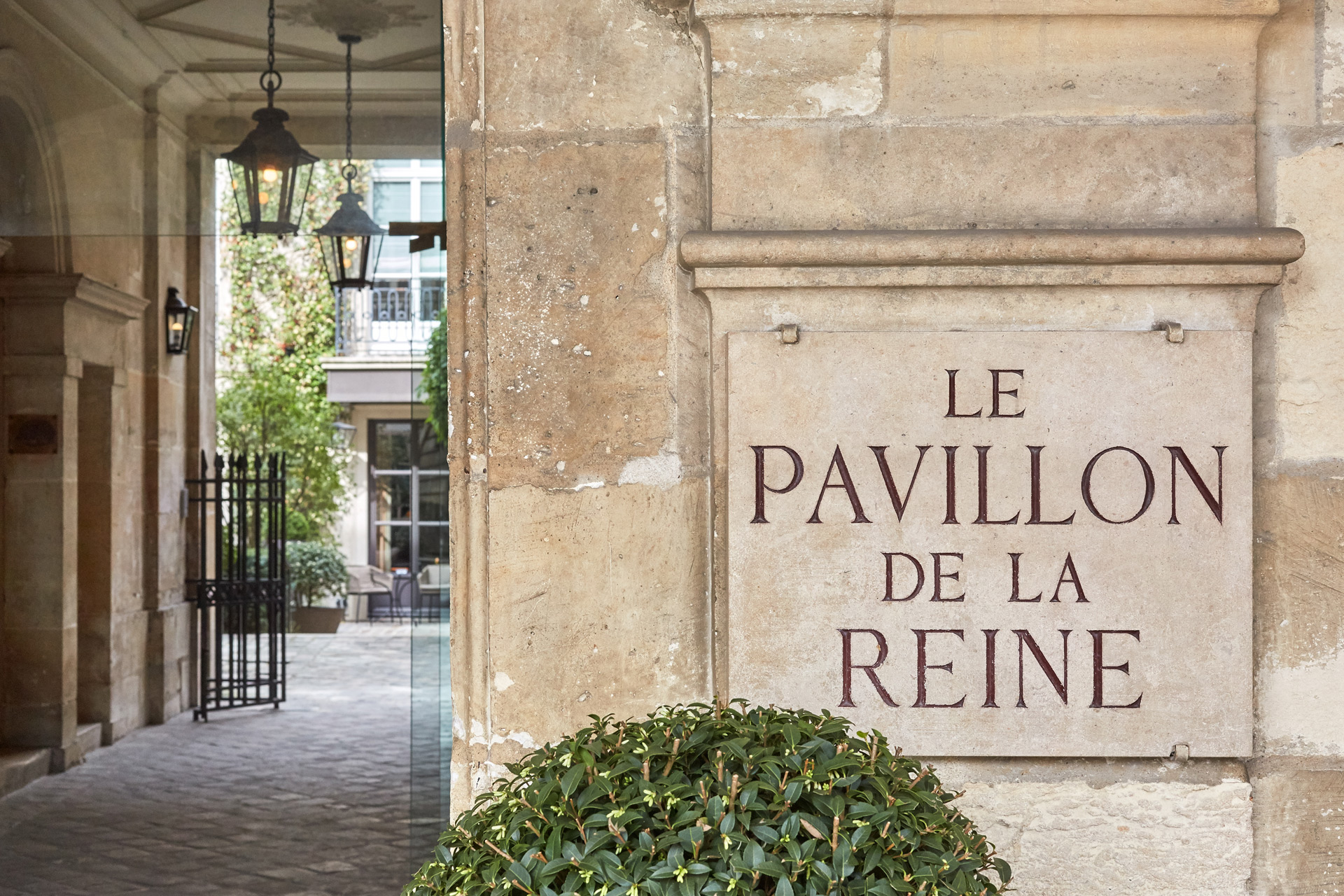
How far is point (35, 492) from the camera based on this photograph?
7.09m

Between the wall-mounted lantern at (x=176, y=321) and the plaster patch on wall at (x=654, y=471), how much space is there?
705cm

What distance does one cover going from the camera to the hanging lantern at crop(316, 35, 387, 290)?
565 cm

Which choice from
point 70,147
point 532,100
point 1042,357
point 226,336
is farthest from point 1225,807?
point 226,336

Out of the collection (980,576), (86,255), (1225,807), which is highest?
(86,255)

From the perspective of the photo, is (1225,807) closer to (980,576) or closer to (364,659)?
(980,576)

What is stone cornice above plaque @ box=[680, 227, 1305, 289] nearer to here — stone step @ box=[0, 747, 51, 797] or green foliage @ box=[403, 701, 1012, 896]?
green foliage @ box=[403, 701, 1012, 896]

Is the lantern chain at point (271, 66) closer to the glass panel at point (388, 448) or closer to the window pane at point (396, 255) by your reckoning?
the window pane at point (396, 255)

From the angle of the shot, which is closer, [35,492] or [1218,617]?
[1218,617]

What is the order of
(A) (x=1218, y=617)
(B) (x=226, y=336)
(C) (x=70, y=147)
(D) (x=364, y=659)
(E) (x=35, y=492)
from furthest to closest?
(B) (x=226, y=336), (D) (x=364, y=659), (E) (x=35, y=492), (C) (x=70, y=147), (A) (x=1218, y=617)

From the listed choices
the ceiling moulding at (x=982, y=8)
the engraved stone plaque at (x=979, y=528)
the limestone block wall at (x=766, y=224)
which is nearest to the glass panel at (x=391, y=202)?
the limestone block wall at (x=766, y=224)

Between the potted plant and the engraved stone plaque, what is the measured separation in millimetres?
12826

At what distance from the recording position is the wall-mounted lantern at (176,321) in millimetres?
8508

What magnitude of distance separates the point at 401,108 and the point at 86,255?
363 cm

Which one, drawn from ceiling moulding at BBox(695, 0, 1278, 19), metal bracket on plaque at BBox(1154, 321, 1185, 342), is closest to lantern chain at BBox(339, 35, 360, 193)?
ceiling moulding at BBox(695, 0, 1278, 19)
